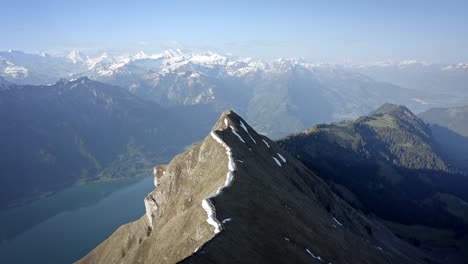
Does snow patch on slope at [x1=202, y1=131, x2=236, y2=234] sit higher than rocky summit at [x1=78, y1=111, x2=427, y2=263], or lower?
higher

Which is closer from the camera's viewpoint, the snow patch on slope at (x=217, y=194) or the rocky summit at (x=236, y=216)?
the rocky summit at (x=236, y=216)

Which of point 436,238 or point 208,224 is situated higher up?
point 208,224

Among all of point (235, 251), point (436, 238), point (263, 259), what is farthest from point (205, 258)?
point (436, 238)

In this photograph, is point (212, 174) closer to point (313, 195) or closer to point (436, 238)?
point (313, 195)

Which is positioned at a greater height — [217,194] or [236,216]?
[217,194]

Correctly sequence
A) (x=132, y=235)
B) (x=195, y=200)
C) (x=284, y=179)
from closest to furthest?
(x=195, y=200) < (x=284, y=179) < (x=132, y=235)

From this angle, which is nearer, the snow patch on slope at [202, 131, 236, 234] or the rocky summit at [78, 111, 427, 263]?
the rocky summit at [78, 111, 427, 263]

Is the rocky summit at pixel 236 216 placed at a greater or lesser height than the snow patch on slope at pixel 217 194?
lesser

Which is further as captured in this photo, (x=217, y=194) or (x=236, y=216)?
(x=217, y=194)
